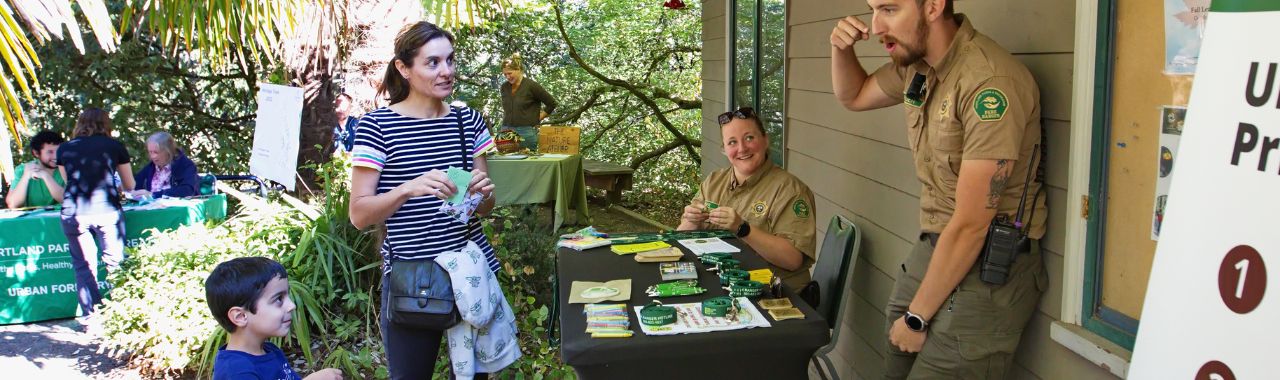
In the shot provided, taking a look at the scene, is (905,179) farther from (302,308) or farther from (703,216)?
(302,308)

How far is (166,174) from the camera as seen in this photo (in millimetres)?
7332

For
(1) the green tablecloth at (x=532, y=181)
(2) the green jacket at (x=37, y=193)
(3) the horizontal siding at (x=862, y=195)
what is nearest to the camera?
(3) the horizontal siding at (x=862, y=195)

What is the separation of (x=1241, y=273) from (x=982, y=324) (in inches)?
58.6

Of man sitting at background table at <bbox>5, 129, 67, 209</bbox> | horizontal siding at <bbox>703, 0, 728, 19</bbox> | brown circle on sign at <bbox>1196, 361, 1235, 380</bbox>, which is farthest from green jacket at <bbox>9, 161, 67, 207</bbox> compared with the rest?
brown circle on sign at <bbox>1196, 361, 1235, 380</bbox>

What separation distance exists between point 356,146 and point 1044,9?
1858 millimetres

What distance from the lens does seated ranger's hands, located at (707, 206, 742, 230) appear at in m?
3.22

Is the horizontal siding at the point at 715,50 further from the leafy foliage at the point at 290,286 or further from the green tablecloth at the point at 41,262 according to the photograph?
the green tablecloth at the point at 41,262

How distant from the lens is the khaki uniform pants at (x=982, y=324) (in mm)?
2270

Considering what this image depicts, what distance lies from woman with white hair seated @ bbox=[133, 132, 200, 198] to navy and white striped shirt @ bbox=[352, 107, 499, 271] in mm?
5097

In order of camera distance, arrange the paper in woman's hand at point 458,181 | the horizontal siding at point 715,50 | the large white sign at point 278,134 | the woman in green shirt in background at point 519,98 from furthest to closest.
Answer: the woman in green shirt in background at point 519,98 → the horizontal siding at point 715,50 → the large white sign at point 278,134 → the paper in woman's hand at point 458,181

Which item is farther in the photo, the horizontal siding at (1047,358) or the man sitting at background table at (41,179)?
the man sitting at background table at (41,179)

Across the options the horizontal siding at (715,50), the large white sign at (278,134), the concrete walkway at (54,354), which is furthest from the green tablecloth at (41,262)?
the horizontal siding at (715,50)

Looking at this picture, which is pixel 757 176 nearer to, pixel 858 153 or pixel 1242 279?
pixel 858 153

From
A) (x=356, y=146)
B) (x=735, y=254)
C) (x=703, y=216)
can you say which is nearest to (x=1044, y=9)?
(x=735, y=254)
